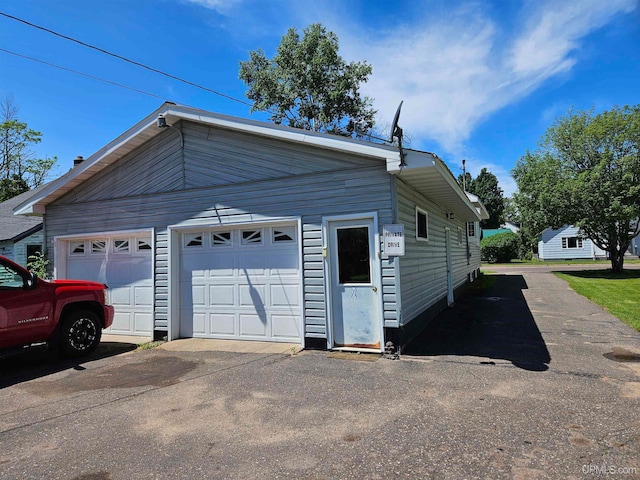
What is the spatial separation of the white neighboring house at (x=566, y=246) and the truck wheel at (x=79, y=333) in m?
36.1

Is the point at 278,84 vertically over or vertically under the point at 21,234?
over

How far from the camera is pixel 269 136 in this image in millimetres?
6680

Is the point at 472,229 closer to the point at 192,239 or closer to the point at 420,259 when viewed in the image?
the point at 420,259

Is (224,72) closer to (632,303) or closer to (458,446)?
(458,446)

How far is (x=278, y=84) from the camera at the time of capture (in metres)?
26.2

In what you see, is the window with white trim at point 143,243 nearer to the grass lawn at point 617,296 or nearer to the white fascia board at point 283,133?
the white fascia board at point 283,133

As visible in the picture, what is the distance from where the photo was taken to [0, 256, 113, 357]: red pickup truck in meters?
5.33

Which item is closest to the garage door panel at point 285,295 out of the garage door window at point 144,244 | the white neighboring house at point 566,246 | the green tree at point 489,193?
the garage door window at point 144,244

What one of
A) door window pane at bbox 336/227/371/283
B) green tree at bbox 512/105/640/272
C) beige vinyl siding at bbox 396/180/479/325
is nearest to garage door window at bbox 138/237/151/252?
door window pane at bbox 336/227/371/283

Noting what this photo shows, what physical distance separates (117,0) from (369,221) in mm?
6689

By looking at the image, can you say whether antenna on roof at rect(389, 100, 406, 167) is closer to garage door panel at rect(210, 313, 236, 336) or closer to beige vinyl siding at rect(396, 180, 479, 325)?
beige vinyl siding at rect(396, 180, 479, 325)

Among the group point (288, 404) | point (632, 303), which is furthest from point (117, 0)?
point (632, 303)

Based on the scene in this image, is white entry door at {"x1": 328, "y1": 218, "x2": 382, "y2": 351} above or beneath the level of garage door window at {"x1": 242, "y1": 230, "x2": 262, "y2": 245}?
beneath

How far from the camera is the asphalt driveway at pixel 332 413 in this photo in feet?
9.52
